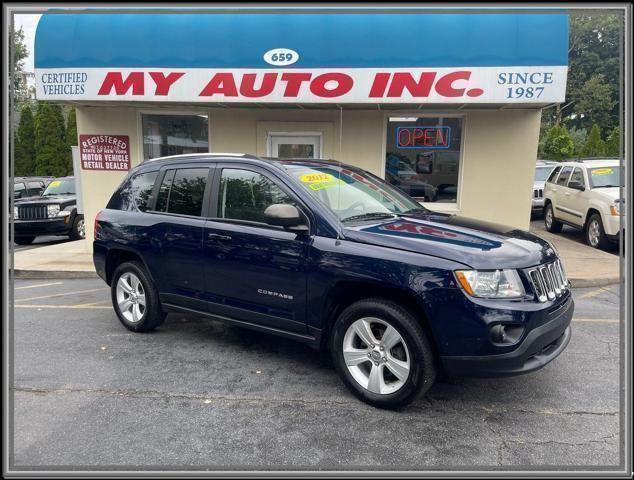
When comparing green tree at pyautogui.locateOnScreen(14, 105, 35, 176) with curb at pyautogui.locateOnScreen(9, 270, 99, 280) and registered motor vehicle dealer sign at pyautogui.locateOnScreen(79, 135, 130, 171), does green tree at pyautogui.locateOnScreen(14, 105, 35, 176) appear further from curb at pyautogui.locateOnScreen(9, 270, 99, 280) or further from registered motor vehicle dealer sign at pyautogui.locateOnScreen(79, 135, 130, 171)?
curb at pyautogui.locateOnScreen(9, 270, 99, 280)

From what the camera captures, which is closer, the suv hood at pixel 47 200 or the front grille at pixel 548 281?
the front grille at pixel 548 281

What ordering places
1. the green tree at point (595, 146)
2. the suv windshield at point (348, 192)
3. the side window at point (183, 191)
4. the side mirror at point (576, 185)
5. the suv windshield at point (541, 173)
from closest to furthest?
1. the suv windshield at point (348, 192)
2. the side window at point (183, 191)
3. the side mirror at point (576, 185)
4. the suv windshield at point (541, 173)
5. the green tree at point (595, 146)

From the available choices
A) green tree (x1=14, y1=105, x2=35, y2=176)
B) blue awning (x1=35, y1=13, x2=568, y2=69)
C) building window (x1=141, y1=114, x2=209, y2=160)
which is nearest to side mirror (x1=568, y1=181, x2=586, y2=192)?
blue awning (x1=35, y1=13, x2=568, y2=69)

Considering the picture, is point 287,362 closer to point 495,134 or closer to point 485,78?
point 485,78

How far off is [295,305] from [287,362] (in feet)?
2.68

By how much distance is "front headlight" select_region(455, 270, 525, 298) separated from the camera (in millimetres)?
3117

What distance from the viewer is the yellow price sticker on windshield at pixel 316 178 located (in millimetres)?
4055

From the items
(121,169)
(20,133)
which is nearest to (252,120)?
(121,169)

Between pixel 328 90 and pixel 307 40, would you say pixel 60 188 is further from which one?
pixel 328 90

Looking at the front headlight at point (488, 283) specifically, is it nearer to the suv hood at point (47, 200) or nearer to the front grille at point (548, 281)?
the front grille at point (548, 281)

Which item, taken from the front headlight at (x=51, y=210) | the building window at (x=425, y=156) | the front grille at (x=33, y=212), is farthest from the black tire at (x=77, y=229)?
the building window at (x=425, y=156)

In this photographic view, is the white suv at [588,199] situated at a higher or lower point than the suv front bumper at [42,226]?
higher

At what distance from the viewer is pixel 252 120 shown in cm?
883

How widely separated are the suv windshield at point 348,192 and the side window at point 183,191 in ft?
3.00
